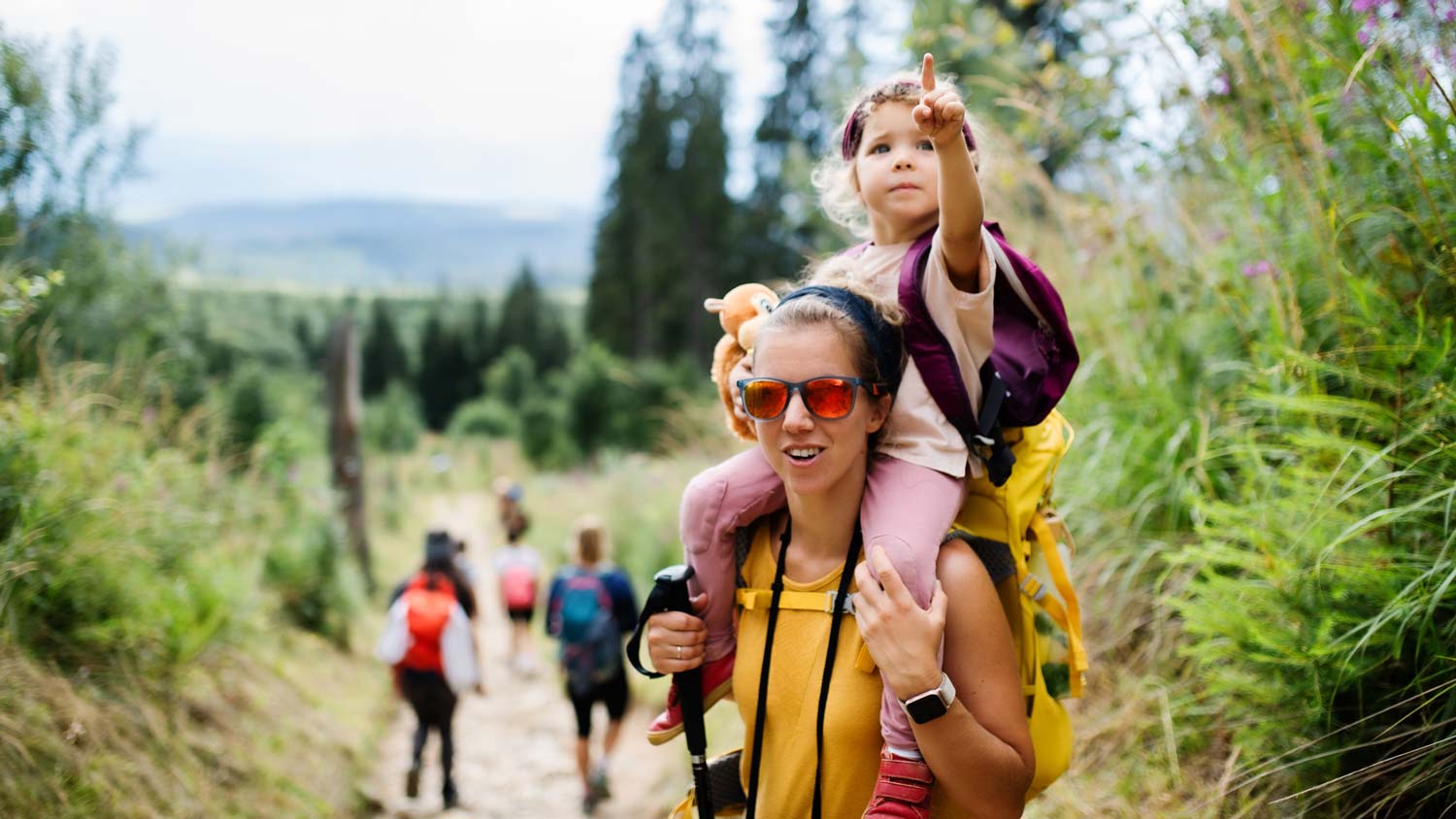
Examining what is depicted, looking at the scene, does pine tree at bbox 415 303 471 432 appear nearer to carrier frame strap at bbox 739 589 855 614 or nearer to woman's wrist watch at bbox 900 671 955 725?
carrier frame strap at bbox 739 589 855 614

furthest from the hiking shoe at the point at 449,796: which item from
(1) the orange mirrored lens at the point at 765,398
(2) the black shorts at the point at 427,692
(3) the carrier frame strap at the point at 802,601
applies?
(1) the orange mirrored lens at the point at 765,398

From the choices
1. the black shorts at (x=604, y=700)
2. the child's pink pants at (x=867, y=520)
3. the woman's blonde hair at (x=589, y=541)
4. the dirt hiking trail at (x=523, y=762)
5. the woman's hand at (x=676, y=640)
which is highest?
the child's pink pants at (x=867, y=520)

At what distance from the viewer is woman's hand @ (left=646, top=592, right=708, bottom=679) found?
1838 millimetres

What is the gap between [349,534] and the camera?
11352 millimetres

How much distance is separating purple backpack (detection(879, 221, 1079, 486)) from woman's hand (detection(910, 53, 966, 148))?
277mm

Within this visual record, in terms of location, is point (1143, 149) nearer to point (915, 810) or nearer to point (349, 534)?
point (915, 810)

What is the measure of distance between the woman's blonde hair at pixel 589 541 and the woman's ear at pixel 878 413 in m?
4.71

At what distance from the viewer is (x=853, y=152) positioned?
203 cm

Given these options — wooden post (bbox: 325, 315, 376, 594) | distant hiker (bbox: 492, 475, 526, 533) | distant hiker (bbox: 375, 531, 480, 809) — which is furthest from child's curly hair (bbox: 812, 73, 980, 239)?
wooden post (bbox: 325, 315, 376, 594)

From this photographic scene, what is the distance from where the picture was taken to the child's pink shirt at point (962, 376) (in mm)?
1651

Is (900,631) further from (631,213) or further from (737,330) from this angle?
(631,213)

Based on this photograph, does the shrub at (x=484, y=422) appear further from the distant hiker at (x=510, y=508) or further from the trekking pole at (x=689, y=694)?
the trekking pole at (x=689, y=694)

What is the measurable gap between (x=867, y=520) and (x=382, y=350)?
170 ft

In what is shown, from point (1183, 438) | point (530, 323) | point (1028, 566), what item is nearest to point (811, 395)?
point (1028, 566)
